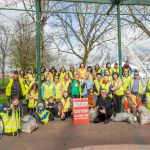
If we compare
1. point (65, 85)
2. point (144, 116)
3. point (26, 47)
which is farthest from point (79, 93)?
point (26, 47)

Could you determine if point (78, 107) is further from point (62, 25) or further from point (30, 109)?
point (62, 25)

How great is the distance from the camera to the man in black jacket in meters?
11.7

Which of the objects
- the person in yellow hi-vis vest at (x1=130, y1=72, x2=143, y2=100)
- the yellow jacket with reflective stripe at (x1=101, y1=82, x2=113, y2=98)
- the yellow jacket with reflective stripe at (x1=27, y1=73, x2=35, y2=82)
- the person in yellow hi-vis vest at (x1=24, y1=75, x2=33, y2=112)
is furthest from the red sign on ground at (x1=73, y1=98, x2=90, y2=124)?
the yellow jacket with reflective stripe at (x1=27, y1=73, x2=35, y2=82)

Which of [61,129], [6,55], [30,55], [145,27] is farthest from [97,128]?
[6,55]

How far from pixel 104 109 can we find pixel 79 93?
176 centimetres

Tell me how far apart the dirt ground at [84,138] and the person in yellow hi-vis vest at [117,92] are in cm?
133

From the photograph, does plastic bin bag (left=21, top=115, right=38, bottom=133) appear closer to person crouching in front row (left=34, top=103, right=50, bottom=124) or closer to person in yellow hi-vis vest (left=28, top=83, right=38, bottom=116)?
person crouching in front row (left=34, top=103, right=50, bottom=124)

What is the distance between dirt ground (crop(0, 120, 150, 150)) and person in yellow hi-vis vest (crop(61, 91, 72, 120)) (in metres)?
1.07

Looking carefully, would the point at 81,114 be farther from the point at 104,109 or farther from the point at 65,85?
the point at 65,85

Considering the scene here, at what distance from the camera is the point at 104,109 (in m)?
11.7

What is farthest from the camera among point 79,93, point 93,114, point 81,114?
point 79,93

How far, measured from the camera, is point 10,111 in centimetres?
1012

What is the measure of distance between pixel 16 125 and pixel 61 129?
1504 mm

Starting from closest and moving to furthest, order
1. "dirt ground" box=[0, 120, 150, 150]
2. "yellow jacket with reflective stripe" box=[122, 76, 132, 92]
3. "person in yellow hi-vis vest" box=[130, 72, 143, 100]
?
"dirt ground" box=[0, 120, 150, 150], "yellow jacket with reflective stripe" box=[122, 76, 132, 92], "person in yellow hi-vis vest" box=[130, 72, 143, 100]
